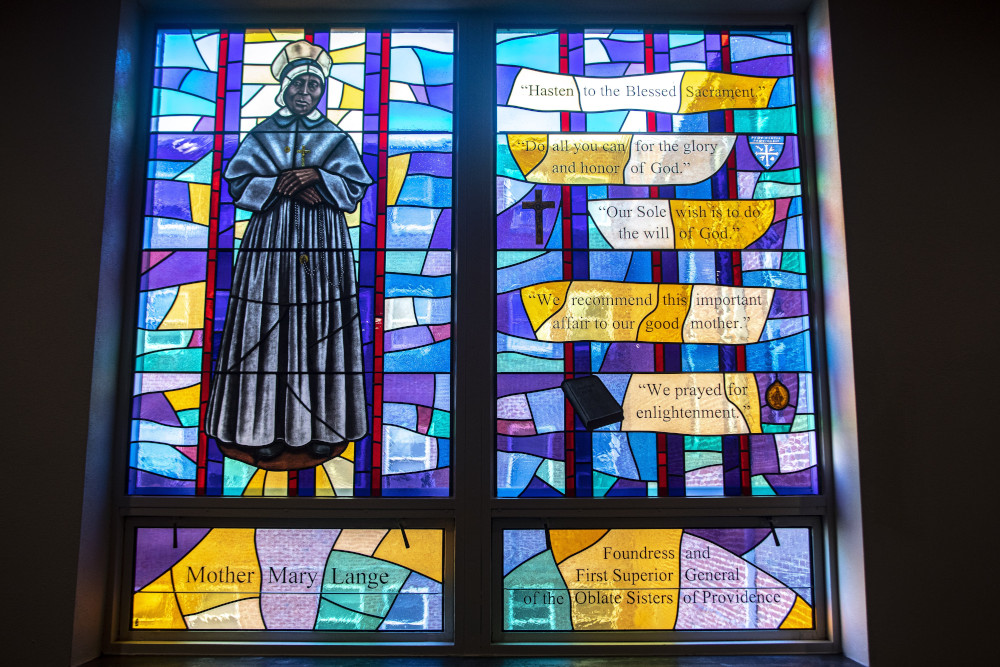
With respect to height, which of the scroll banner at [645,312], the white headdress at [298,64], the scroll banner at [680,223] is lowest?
the scroll banner at [645,312]

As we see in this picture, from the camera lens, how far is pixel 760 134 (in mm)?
2824

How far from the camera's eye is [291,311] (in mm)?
2656

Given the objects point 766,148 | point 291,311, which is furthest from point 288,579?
point 766,148

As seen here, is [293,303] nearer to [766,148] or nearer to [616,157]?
[616,157]

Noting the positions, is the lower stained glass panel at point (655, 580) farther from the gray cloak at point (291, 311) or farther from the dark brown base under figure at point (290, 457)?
the gray cloak at point (291, 311)

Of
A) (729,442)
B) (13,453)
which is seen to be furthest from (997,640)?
(13,453)

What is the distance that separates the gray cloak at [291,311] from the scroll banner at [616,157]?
66 centimetres

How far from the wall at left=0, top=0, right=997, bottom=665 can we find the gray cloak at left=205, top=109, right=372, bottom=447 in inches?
18.6

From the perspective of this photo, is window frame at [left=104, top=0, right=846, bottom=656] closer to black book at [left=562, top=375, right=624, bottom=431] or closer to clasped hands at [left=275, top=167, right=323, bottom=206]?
black book at [left=562, top=375, right=624, bottom=431]

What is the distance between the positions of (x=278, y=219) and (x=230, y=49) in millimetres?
768

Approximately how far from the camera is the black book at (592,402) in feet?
8.55

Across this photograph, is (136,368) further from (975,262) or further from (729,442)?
(975,262)

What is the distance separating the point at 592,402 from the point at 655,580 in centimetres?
69

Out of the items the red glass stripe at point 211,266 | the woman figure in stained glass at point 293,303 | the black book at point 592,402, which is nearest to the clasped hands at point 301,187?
the woman figure in stained glass at point 293,303
